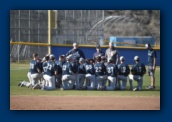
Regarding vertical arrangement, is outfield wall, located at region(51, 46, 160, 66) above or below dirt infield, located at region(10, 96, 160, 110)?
above

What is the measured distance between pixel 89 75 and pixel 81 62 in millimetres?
271

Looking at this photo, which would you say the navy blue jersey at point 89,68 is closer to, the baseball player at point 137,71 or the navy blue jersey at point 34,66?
the baseball player at point 137,71

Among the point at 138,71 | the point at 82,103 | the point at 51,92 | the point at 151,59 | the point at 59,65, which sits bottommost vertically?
the point at 82,103

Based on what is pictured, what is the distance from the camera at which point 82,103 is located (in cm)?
1155

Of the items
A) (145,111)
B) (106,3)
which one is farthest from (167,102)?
(106,3)

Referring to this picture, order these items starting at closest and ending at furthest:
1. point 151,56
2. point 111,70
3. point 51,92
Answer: point 51,92, point 151,56, point 111,70

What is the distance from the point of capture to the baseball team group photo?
11633 mm

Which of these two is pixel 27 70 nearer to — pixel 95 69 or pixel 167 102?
pixel 95 69

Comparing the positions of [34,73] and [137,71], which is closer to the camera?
[34,73]

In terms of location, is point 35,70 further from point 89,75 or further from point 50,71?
point 89,75

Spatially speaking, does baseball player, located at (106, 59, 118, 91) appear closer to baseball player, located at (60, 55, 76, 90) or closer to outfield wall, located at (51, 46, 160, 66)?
outfield wall, located at (51, 46, 160, 66)

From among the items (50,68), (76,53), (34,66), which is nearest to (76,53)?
(76,53)

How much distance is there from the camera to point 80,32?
1231 cm

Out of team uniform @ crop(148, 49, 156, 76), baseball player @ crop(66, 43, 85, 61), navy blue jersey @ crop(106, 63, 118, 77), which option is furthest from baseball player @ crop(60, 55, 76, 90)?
team uniform @ crop(148, 49, 156, 76)
